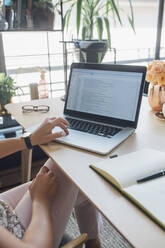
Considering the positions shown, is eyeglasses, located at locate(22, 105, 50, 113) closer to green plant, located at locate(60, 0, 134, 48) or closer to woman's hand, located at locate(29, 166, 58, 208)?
woman's hand, located at locate(29, 166, 58, 208)

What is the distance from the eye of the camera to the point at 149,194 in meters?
0.54

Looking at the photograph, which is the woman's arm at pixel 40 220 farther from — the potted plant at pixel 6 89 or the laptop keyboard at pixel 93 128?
the potted plant at pixel 6 89

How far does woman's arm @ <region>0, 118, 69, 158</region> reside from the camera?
869mm

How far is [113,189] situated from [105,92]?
49 cm

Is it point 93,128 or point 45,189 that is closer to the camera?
point 45,189

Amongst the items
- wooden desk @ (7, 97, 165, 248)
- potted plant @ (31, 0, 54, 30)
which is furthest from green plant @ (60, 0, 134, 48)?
wooden desk @ (7, 97, 165, 248)

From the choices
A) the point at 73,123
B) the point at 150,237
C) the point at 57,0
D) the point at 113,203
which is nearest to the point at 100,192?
the point at 113,203

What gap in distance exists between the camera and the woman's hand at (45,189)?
74cm

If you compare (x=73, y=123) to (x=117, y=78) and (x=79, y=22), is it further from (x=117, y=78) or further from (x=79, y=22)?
(x=79, y=22)

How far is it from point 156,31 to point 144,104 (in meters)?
1.80

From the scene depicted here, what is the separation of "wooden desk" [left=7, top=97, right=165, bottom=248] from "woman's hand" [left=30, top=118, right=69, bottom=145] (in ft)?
0.09

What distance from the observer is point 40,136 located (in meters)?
0.87

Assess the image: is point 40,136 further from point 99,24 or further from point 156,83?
point 99,24

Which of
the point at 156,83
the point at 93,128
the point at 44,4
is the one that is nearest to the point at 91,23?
the point at 44,4
